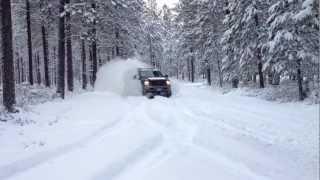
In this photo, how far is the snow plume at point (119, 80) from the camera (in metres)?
33.6

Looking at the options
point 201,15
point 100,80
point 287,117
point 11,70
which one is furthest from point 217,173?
point 201,15

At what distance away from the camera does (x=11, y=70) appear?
1886cm

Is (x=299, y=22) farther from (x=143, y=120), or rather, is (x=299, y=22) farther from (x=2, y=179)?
(x=2, y=179)

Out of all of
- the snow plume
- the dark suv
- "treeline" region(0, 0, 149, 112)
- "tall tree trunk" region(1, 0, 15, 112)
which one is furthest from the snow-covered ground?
the snow plume

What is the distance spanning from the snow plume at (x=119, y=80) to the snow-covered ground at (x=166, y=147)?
15671 mm

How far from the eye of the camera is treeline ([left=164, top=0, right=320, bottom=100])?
22062mm

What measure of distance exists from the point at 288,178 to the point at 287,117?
8.07 m

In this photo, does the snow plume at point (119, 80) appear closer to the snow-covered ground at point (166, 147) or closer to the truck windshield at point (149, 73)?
the truck windshield at point (149, 73)

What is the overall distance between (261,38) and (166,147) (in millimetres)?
20413

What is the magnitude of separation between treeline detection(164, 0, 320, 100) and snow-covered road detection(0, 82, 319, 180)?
208 inches

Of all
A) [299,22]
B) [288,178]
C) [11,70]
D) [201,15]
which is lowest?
[288,178]

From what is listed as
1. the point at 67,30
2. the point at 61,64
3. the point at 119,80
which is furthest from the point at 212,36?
the point at 61,64

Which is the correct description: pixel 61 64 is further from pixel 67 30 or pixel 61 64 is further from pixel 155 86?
pixel 155 86

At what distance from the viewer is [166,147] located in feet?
37.1
